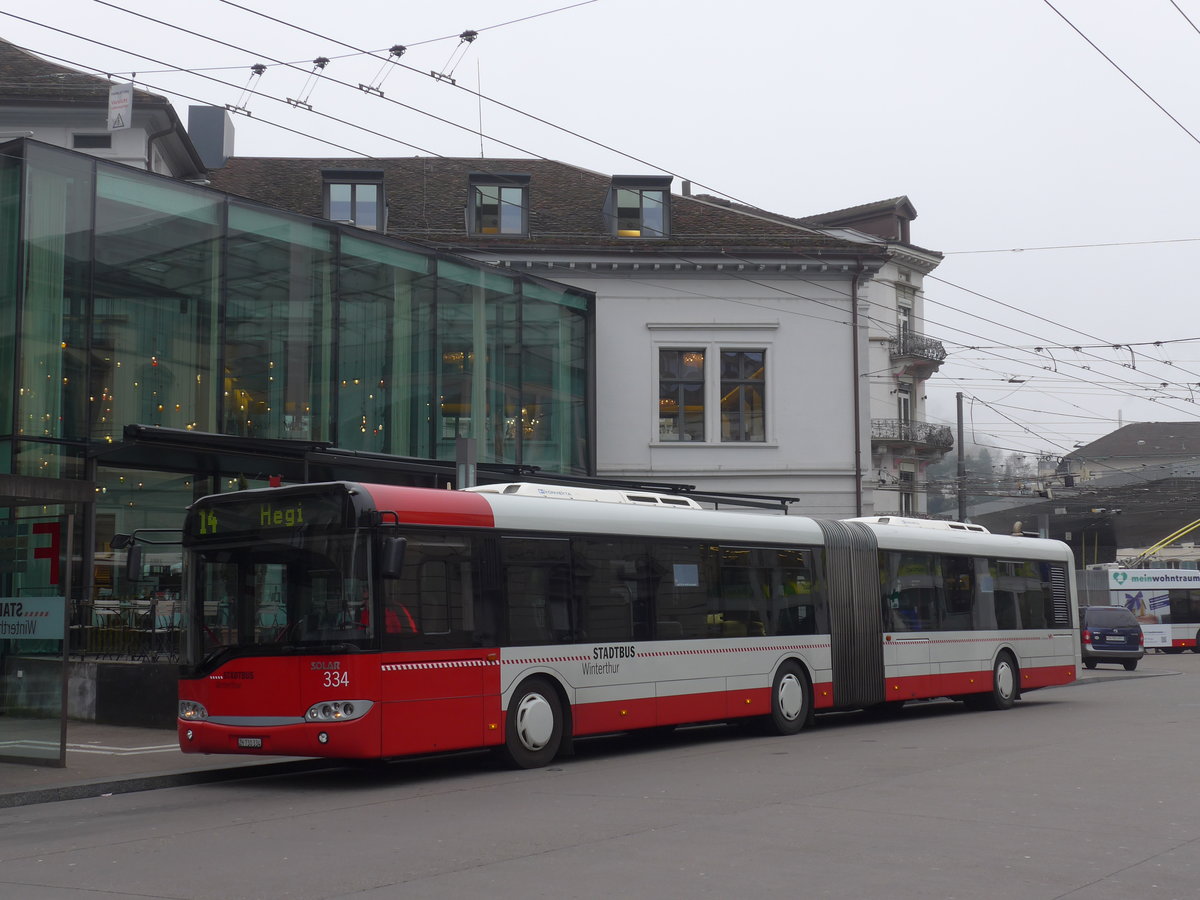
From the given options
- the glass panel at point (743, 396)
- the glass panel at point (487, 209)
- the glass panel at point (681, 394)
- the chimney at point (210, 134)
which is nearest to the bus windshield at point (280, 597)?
the glass panel at point (487, 209)

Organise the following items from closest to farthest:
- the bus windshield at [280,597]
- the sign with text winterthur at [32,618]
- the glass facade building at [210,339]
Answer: the bus windshield at [280,597] → the sign with text winterthur at [32,618] → the glass facade building at [210,339]

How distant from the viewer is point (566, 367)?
30984 millimetres

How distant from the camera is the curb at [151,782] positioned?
486 inches

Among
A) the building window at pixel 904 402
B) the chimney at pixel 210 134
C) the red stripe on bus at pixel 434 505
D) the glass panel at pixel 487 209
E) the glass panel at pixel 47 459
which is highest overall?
the chimney at pixel 210 134

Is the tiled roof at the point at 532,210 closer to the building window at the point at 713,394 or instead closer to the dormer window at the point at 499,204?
the dormer window at the point at 499,204

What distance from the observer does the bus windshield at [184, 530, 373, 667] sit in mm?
12781

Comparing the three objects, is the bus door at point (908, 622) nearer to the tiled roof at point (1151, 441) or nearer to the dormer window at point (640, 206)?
the dormer window at point (640, 206)

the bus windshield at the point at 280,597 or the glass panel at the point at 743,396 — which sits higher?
the glass panel at the point at 743,396

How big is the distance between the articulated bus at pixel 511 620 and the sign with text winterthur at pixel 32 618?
128 cm

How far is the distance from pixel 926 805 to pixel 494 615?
4.91 meters

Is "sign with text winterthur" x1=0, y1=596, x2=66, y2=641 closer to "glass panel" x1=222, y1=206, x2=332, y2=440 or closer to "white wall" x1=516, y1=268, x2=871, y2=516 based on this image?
"glass panel" x1=222, y1=206, x2=332, y2=440

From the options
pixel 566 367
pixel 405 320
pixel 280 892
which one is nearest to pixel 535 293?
pixel 566 367

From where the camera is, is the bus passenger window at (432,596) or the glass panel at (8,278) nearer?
the bus passenger window at (432,596)

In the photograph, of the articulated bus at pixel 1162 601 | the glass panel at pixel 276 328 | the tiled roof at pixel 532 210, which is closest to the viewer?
the glass panel at pixel 276 328
